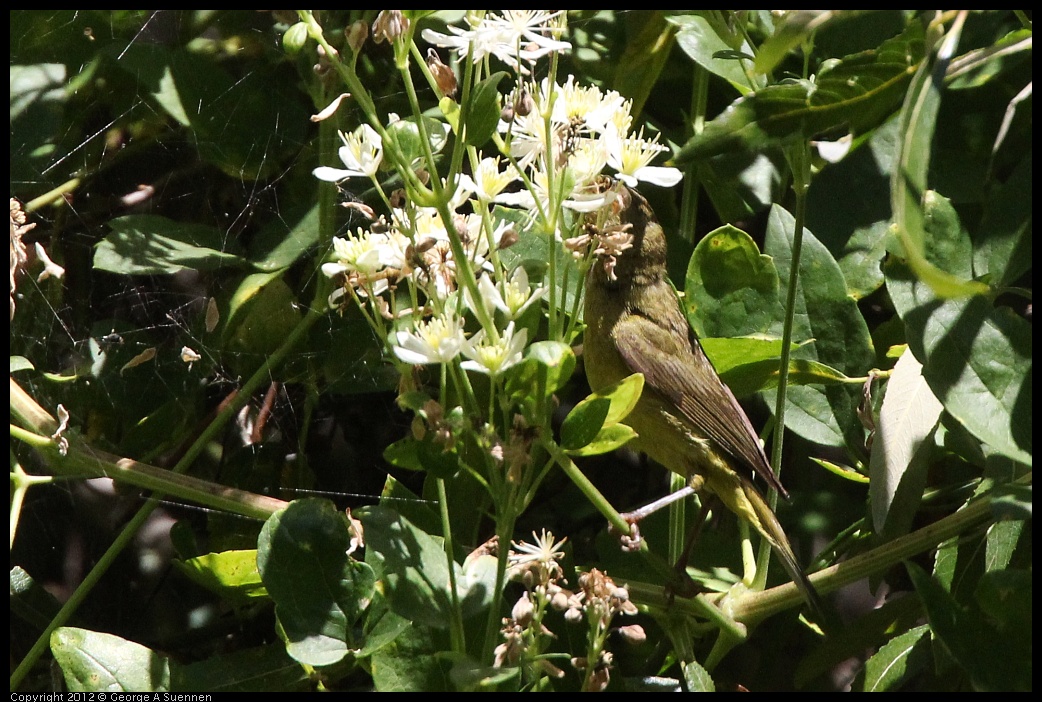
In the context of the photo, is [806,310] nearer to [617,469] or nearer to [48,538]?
[617,469]

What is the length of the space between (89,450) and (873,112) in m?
1.35

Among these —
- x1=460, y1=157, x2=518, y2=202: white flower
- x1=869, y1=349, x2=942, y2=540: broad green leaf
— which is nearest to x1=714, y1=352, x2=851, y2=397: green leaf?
x1=869, y1=349, x2=942, y2=540: broad green leaf

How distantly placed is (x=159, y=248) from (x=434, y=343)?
0.86 metres

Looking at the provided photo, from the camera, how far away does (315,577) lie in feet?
4.60

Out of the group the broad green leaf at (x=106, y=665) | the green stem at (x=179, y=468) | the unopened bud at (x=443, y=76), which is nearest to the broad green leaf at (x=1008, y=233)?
the unopened bud at (x=443, y=76)

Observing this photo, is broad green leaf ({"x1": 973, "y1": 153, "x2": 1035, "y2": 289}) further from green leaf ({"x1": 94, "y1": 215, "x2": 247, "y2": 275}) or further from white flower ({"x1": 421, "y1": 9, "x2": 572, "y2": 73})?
green leaf ({"x1": 94, "y1": 215, "x2": 247, "y2": 275})

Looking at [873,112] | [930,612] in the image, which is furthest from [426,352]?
[930,612]

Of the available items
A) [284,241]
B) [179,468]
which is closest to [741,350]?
[284,241]

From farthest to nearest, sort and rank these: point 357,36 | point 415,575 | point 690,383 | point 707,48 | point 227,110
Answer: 1. point 690,383
2. point 227,110
3. point 707,48
4. point 415,575
5. point 357,36

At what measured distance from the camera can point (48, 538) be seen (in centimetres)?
217

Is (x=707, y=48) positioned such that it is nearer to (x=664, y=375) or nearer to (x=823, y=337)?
(x=823, y=337)

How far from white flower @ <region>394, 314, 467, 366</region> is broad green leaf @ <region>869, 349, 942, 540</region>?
30.3 inches

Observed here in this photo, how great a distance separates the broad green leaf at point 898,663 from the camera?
4.83 feet

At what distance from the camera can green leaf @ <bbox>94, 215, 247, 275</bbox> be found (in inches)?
67.8
